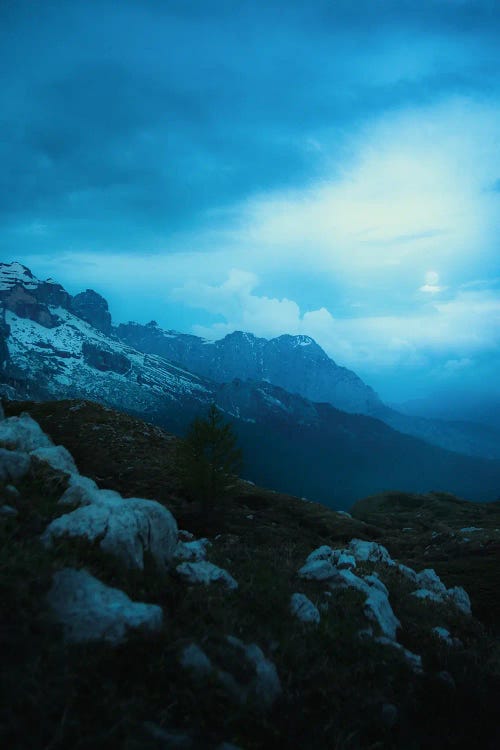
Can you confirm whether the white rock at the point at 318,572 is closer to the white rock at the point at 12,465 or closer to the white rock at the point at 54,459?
the white rock at the point at 54,459

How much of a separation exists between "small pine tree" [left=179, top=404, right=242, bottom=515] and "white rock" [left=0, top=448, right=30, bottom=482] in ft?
72.9

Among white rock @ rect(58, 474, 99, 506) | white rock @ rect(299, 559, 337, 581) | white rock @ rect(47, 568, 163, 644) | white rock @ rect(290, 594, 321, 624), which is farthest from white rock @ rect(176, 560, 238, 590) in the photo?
white rock @ rect(299, 559, 337, 581)

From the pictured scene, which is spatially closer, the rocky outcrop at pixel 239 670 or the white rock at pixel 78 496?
the rocky outcrop at pixel 239 670

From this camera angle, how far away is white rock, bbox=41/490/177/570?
970cm

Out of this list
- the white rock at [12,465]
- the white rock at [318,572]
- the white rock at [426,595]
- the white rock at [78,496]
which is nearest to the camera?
the white rock at [78,496]

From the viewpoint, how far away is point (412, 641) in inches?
483

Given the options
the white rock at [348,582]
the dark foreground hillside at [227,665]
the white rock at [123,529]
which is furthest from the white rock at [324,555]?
the white rock at [123,529]

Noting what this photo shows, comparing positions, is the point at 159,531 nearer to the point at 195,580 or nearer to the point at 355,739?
the point at 195,580

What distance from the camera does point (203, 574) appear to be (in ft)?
35.8

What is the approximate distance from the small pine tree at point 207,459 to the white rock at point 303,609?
79.1 ft

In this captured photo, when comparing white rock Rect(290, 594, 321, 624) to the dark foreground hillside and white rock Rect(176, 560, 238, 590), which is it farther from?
white rock Rect(176, 560, 238, 590)

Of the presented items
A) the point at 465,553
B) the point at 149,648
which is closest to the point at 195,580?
the point at 149,648

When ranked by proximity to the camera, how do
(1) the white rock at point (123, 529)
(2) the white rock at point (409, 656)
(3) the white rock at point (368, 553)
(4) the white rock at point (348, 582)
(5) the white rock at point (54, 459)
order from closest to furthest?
(1) the white rock at point (123, 529)
(2) the white rock at point (409, 656)
(4) the white rock at point (348, 582)
(5) the white rock at point (54, 459)
(3) the white rock at point (368, 553)

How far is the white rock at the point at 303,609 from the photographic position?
10492 mm
